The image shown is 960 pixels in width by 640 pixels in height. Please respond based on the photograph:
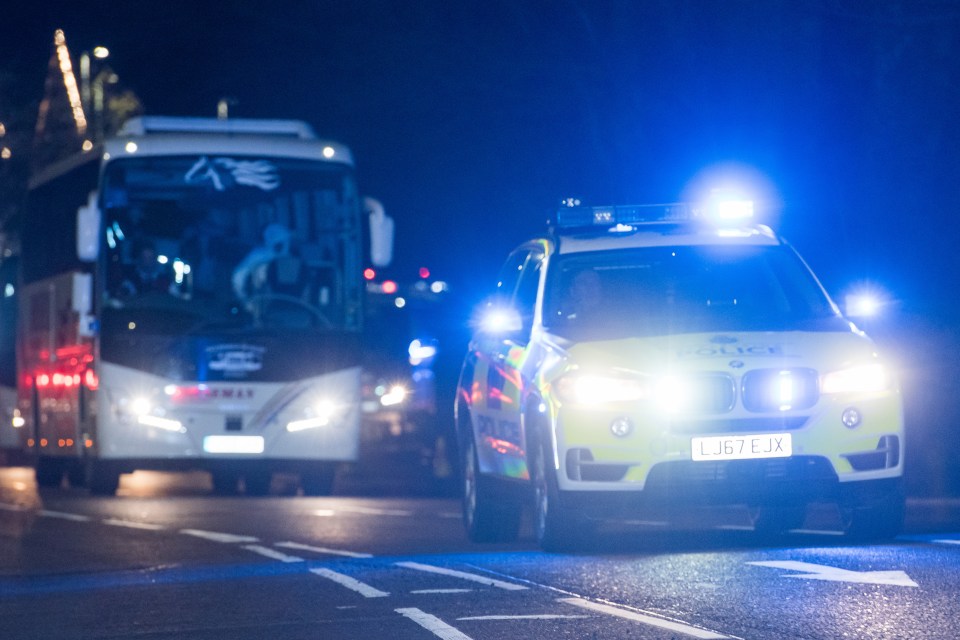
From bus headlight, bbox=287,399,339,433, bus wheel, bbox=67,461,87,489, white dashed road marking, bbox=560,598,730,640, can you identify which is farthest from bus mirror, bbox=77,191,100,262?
white dashed road marking, bbox=560,598,730,640

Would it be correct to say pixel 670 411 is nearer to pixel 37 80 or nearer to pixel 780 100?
pixel 780 100

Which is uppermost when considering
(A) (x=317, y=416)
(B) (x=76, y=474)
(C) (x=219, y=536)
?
(A) (x=317, y=416)

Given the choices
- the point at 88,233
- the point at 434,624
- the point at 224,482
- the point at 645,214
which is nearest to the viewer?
the point at 434,624

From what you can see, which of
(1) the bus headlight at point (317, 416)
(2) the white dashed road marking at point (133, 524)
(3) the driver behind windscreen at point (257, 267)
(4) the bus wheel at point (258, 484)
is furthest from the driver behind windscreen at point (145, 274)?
(2) the white dashed road marking at point (133, 524)

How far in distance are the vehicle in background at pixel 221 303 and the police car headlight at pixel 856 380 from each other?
11533mm

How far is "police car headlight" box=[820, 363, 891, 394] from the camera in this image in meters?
12.5

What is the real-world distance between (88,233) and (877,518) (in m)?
12.1

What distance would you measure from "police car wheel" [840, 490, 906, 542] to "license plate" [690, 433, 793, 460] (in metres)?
0.62

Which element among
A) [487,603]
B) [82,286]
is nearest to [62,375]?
[82,286]

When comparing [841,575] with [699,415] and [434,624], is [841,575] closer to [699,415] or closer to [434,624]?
[699,415]

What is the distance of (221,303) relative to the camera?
23375mm

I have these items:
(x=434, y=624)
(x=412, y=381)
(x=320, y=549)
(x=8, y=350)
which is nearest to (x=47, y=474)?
(x=8, y=350)

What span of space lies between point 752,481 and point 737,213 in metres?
2.51

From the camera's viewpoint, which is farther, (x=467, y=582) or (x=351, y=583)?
(x=351, y=583)
